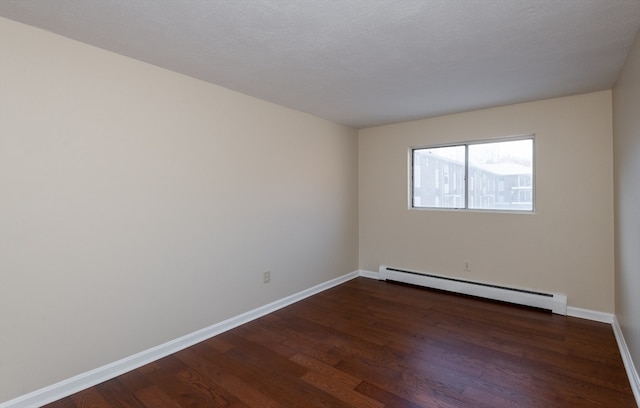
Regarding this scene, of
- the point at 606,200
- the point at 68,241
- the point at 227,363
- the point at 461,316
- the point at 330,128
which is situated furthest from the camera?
the point at 330,128

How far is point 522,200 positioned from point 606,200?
0.71 metres

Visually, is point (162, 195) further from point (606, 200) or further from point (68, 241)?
point (606, 200)

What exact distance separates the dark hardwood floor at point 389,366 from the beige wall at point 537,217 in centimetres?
47

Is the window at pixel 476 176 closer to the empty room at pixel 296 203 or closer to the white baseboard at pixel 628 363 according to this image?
the empty room at pixel 296 203

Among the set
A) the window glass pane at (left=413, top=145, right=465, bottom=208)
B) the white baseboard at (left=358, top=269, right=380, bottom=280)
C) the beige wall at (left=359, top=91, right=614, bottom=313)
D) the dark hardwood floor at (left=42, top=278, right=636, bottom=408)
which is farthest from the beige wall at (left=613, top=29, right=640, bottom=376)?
the white baseboard at (left=358, top=269, right=380, bottom=280)

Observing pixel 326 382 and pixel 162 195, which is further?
pixel 162 195

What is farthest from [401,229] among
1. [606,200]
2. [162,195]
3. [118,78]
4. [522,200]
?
[118,78]

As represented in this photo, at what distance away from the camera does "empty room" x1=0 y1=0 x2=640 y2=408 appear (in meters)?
1.83

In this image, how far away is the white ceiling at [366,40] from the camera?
65.1 inches

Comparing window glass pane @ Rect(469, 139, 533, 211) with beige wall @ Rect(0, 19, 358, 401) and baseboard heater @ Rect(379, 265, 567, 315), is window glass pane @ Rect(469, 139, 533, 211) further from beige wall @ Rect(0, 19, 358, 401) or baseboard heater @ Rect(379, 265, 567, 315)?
beige wall @ Rect(0, 19, 358, 401)

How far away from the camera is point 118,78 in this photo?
7.24ft

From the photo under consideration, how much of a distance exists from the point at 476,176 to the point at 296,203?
7.51 ft

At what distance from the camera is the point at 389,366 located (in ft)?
7.55

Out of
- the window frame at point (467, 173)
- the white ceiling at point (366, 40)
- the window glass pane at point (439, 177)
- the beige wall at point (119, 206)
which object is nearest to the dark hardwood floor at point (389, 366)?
the beige wall at point (119, 206)
